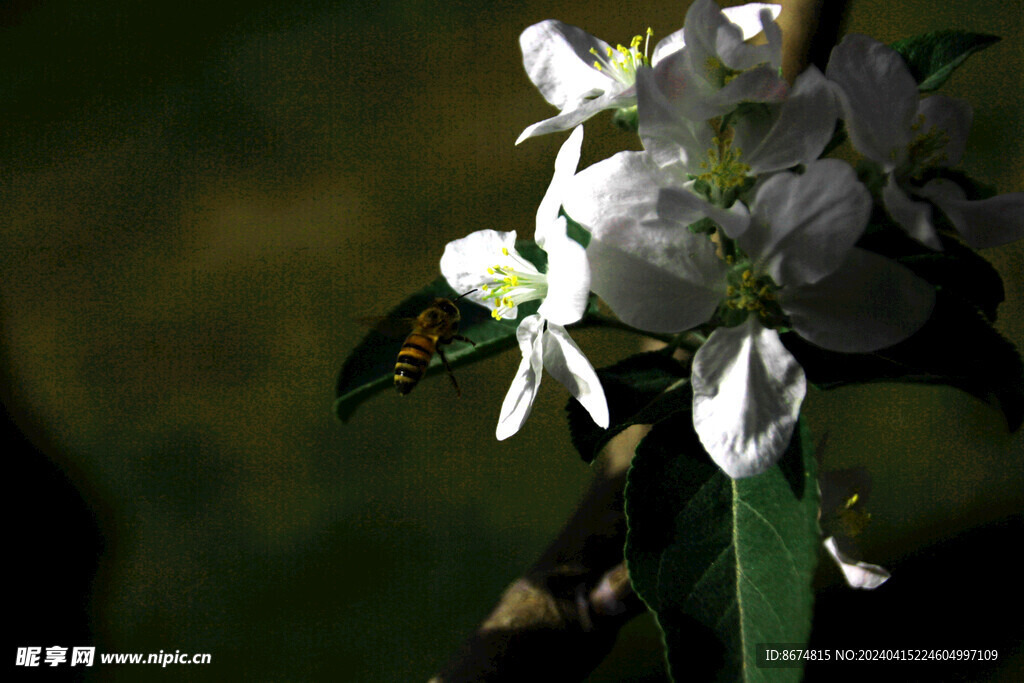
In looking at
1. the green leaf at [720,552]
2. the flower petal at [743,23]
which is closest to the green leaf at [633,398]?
the green leaf at [720,552]

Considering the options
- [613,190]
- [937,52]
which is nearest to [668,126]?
[613,190]

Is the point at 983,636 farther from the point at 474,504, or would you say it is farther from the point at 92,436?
the point at 92,436

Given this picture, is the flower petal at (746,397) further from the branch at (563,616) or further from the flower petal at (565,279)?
the branch at (563,616)

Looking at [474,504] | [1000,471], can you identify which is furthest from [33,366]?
[1000,471]

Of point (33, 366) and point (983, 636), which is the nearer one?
point (983, 636)

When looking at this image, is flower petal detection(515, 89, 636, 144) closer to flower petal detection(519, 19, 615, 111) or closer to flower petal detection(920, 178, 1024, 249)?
flower petal detection(519, 19, 615, 111)

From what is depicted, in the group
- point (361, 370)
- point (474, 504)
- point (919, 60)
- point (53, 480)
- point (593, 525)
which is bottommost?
point (474, 504)
